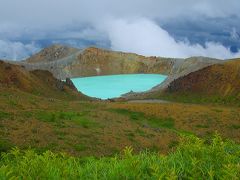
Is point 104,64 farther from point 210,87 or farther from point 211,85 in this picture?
point 210,87

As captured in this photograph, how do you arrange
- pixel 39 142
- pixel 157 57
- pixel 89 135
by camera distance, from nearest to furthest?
pixel 39 142 < pixel 89 135 < pixel 157 57

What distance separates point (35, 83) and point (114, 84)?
6511cm

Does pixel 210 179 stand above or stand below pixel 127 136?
above

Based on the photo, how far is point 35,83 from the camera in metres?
91.8

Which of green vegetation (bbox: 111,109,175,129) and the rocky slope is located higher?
the rocky slope

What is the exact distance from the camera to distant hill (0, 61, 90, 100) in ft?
278

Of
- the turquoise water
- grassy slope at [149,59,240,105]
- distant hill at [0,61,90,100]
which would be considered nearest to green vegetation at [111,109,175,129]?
distant hill at [0,61,90,100]

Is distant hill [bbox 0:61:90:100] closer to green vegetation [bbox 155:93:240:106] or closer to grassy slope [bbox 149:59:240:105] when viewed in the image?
green vegetation [bbox 155:93:240:106]

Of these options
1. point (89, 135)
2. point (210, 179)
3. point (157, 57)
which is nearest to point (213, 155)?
point (210, 179)

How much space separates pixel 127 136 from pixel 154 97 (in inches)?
2514

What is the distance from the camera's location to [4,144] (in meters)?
30.3

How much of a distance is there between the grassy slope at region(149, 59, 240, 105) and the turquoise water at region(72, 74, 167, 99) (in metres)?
29.7

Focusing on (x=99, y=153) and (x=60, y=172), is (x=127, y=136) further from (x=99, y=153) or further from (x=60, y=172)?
(x=60, y=172)

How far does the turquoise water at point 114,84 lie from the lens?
13812 centimetres
